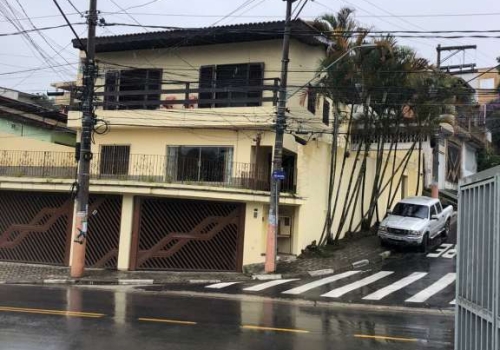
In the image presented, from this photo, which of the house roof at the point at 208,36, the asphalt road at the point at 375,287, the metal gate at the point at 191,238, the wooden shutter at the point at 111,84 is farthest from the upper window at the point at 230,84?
the asphalt road at the point at 375,287

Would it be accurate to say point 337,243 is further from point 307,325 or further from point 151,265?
point 307,325

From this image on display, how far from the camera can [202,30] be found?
22656 millimetres

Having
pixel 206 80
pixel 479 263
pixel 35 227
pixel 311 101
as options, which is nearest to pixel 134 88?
pixel 206 80

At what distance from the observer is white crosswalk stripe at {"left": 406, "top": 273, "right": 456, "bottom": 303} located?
1532 cm

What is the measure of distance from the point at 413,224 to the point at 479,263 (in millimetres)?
18843

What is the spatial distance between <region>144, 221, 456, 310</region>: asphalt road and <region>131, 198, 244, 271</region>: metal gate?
279cm

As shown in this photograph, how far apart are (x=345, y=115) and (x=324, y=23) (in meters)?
4.83

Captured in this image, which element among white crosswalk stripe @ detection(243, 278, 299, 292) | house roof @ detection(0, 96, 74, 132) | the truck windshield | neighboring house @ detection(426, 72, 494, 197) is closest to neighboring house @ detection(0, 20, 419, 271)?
white crosswalk stripe @ detection(243, 278, 299, 292)

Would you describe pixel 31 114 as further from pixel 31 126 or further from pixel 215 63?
pixel 215 63

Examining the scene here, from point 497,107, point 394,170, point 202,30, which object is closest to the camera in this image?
point 202,30

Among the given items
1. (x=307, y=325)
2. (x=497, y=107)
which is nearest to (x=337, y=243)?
(x=307, y=325)

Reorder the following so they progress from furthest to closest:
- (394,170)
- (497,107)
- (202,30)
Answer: (497,107) → (394,170) → (202,30)

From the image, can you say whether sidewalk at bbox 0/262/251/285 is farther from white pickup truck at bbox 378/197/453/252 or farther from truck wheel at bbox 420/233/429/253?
truck wheel at bbox 420/233/429/253

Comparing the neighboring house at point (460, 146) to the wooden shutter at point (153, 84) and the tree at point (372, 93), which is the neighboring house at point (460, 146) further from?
the wooden shutter at point (153, 84)
